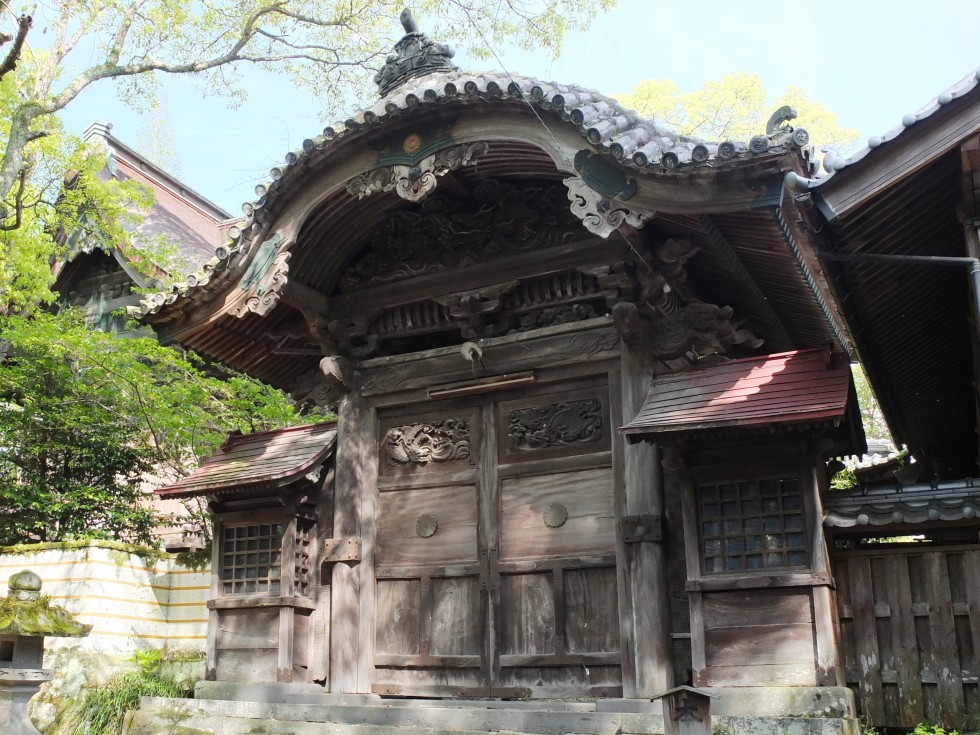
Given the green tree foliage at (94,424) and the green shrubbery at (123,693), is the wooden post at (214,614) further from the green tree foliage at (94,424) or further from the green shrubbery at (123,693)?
the green tree foliage at (94,424)

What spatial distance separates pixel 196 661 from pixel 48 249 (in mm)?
8582

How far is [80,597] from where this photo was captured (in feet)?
35.9

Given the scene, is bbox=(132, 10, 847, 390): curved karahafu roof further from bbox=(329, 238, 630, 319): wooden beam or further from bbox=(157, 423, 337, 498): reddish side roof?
bbox=(157, 423, 337, 498): reddish side roof

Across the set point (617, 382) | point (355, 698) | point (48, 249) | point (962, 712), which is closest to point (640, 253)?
point (617, 382)

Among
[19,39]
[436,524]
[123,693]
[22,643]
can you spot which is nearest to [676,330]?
[436,524]

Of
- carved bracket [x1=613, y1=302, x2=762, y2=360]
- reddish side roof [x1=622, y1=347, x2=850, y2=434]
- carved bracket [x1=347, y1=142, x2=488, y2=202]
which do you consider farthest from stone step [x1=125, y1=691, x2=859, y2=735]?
carved bracket [x1=347, y1=142, x2=488, y2=202]

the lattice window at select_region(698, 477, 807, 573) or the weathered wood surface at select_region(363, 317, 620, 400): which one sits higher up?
the weathered wood surface at select_region(363, 317, 620, 400)

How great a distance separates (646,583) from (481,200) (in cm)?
400

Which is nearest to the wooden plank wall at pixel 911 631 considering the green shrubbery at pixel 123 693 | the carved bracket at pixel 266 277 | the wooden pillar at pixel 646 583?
the wooden pillar at pixel 646 583

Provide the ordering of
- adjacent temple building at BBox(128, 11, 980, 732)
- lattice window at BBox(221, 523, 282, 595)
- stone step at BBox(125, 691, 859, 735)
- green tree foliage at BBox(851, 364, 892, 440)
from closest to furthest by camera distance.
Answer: stone step at BBox(125, 691, 859, 735) < adjacent temple building at BBox(128, 11, 980, 732) < lattice window at BBox(221, 523, 282, 595) < green tree foliage at BBox(851, 364, 892, 440)

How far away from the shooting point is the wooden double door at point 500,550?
795 cm

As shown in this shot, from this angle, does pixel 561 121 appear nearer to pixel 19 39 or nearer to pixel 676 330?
pixel 676 330

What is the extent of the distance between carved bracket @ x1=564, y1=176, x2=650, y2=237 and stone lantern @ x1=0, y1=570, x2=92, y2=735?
5361 millimetres

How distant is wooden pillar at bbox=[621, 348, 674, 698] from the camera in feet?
23.7
